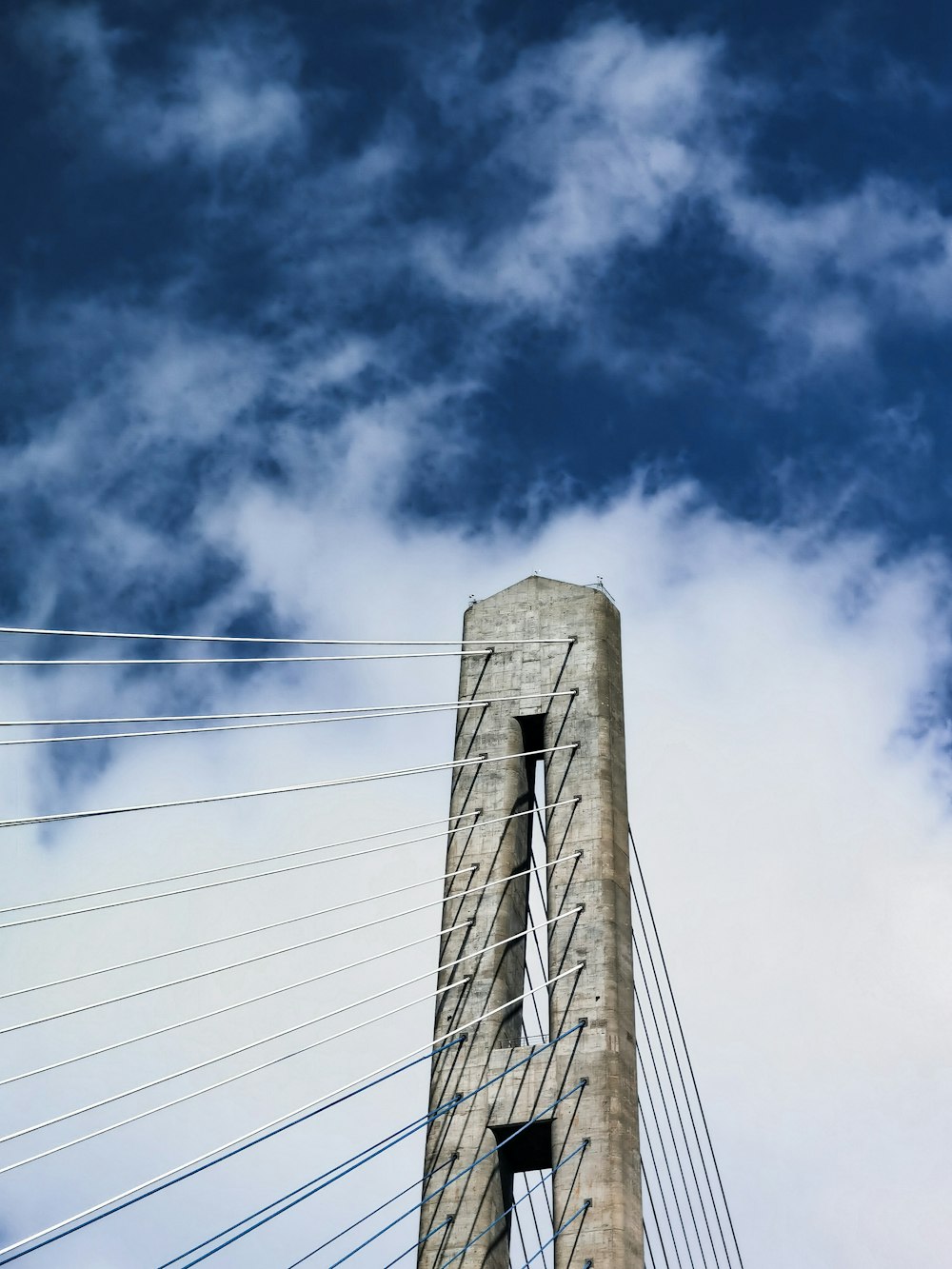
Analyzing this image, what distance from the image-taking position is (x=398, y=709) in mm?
30328

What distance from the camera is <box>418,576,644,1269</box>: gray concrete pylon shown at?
27.4 m

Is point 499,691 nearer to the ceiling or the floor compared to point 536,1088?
nearer to the ceiling

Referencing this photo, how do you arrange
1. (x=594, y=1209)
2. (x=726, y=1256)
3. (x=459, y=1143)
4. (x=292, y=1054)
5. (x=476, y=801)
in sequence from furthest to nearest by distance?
(x=726, y=1256), (x=476, y=801), (x=459, y=1143), (x=594, y=1209), (x=292, y=1054)

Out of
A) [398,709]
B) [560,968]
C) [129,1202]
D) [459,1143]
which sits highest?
[398,709]

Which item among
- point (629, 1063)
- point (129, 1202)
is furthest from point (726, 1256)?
point (129, 1202)

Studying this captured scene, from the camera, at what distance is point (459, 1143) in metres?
28.7

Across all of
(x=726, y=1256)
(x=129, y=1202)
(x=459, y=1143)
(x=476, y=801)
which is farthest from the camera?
(x=726, y=1256)

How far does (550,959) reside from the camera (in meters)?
29.4

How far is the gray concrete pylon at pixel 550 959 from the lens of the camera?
27.4m

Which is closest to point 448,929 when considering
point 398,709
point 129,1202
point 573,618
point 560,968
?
point 560,968

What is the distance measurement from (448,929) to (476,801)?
8.99ft

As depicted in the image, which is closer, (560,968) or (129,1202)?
(129,1202)

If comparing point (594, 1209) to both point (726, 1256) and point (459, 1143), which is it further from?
point (726, 1256)

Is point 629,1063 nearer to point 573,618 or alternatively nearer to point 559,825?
point 559,825
